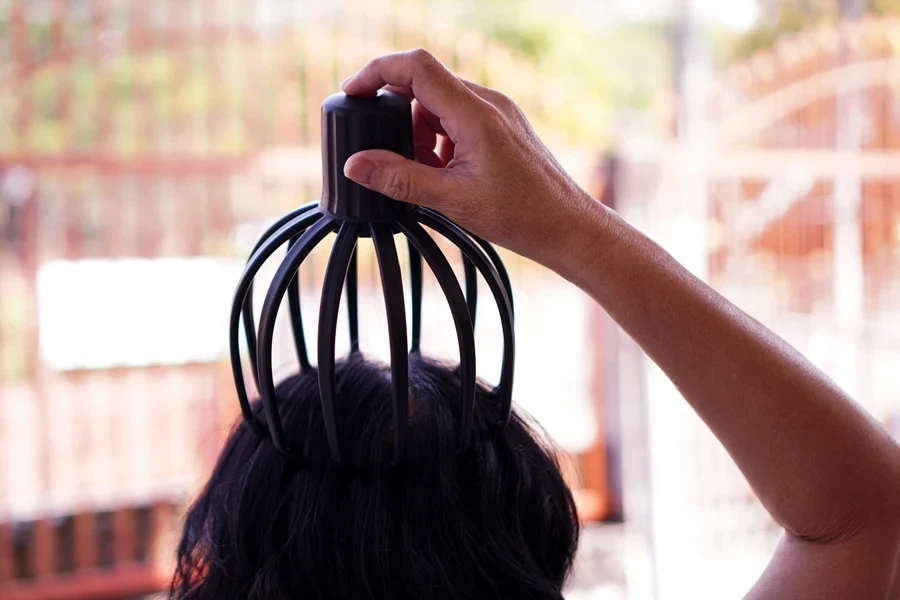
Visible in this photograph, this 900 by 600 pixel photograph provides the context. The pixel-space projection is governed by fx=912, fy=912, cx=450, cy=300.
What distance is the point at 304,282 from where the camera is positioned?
2.94 metres

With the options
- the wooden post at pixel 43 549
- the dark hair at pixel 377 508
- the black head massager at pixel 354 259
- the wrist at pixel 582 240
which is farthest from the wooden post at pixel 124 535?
the wrist at pixel 582 240

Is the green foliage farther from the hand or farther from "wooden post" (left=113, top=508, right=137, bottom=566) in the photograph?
the hand

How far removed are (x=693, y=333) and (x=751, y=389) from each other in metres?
0.05

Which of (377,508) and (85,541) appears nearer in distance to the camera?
(377,508)

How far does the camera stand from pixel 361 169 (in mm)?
464

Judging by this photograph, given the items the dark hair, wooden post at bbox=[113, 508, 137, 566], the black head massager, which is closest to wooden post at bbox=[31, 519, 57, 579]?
wooden post at bbox=[113, 508, 137, 566]

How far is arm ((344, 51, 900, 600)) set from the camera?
47 cm

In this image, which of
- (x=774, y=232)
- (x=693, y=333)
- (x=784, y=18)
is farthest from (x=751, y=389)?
(x=784, y=18)

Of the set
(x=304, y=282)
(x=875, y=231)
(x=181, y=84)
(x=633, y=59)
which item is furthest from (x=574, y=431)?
A: (x=633, y=59)

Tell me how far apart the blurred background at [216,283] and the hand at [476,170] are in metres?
1.97

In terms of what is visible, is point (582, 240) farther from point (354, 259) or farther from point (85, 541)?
point (85, 541)

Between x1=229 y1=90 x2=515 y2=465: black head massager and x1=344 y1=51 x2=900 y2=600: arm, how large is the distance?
0.02 meters

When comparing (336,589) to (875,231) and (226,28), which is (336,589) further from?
(875,231)

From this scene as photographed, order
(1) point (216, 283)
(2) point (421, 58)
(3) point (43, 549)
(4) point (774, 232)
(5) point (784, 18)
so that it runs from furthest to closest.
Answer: (5) point (784, 18)
(4) point (774, 232)
(1) point (216, 283)
(3) point (43, 549)
(2) point (421, 58)
